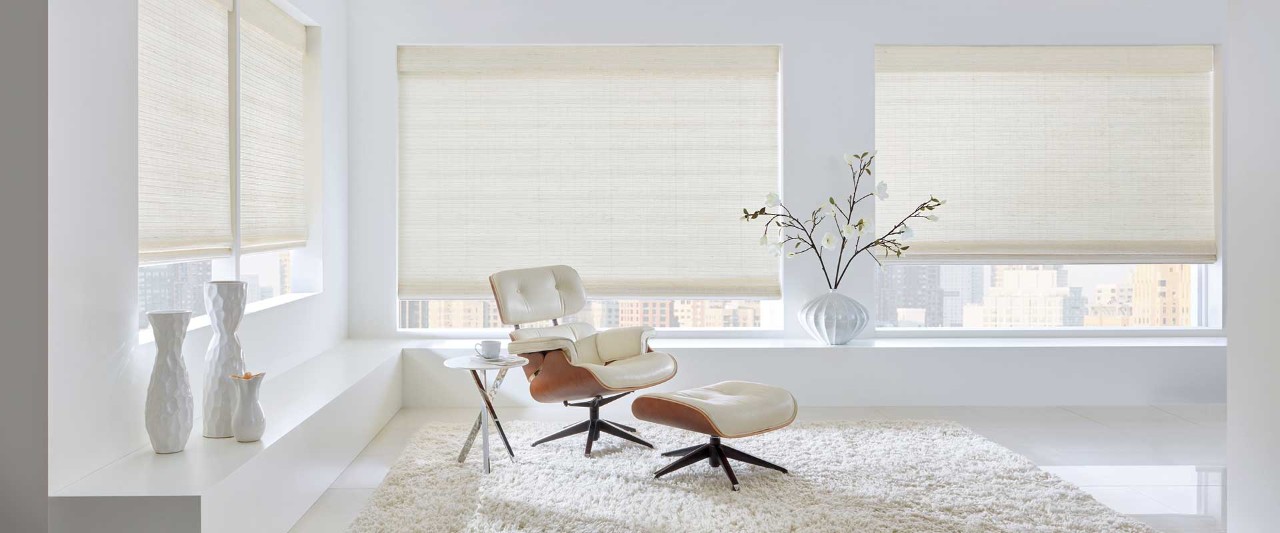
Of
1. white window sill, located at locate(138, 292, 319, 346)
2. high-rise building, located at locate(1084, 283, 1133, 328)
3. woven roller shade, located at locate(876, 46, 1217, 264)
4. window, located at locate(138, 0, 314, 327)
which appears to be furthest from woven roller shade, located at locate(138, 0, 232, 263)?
high-rise building, located at locate(1084, 283, 1133, 328)

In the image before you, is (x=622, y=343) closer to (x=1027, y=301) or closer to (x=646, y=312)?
(x=646, y=312)

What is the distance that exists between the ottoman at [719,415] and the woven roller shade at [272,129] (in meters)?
2.13

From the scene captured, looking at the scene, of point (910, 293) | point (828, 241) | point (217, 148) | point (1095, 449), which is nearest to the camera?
Result: point (217, 148)

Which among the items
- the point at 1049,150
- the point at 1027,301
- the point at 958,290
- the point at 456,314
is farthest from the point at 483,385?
the point at 1049,150

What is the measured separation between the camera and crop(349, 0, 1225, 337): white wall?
5.73m

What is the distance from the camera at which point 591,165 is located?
583 centimetres

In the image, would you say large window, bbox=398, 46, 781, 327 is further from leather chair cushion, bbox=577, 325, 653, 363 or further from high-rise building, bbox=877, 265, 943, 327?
leather chair cushion, bbox=577, 325, 653, 363

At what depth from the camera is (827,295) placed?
5.58 m

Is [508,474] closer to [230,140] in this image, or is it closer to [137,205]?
[137,205]

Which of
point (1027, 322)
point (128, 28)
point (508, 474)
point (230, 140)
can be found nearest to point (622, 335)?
point (508, 474)

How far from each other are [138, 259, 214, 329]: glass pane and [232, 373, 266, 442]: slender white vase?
65 centimetres

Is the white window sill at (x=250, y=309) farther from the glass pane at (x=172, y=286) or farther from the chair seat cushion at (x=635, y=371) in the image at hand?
the chair seat cushion at (x=635, y=371)

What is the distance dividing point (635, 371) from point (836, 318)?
1.74 metres
